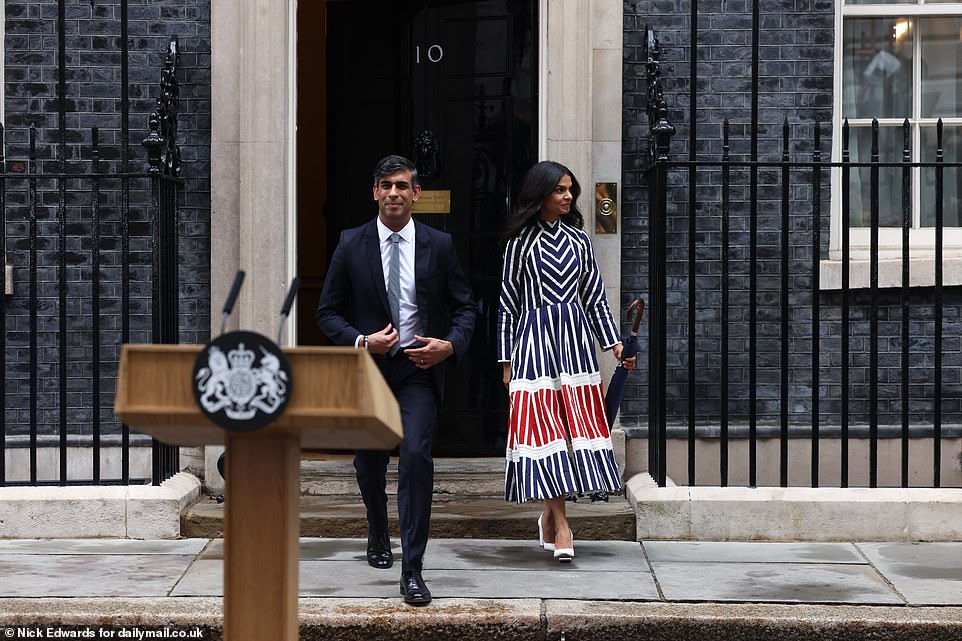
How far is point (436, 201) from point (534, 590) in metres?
2.94

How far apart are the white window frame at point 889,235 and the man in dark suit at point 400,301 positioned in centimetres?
268

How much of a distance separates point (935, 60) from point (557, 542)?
379 centimetres

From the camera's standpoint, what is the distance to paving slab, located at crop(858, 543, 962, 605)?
5.96 m

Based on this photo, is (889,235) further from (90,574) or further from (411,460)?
(90,574)

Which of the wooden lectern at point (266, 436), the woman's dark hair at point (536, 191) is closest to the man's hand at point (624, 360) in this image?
the woman's dark hair at point (536, 191)

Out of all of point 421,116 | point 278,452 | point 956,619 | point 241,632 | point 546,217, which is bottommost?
point 956,619

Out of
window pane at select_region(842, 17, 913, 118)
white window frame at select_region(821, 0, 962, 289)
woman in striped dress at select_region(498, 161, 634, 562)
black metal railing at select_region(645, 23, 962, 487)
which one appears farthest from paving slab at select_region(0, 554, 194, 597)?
window pane at select_region(842, 17, 913, 118)

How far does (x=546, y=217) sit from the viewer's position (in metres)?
6.72

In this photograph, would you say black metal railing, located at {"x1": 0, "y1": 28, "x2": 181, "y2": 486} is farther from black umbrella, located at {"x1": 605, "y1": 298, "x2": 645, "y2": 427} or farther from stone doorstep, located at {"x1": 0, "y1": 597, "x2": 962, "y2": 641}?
black umbrella, located at {"x1": 605, "y1": 298, "x2": 645, "y2": 427}

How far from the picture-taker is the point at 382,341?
5.83 m

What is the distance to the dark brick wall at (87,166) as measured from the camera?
7.92m

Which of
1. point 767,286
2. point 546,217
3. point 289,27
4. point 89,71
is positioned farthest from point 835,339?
point 89,71

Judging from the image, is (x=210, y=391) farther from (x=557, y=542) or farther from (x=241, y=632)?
(x=557, y=542)

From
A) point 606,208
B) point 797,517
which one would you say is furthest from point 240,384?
point 606,208
